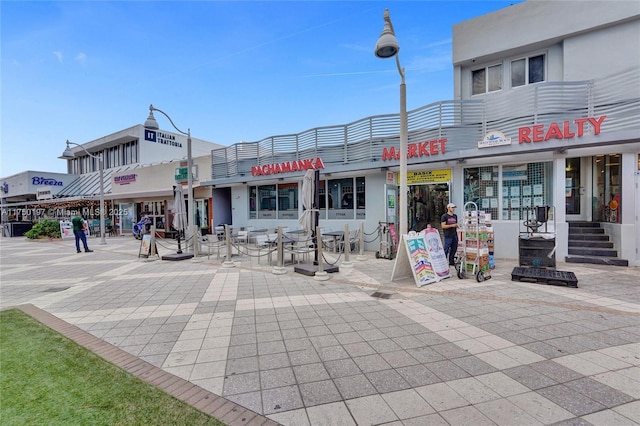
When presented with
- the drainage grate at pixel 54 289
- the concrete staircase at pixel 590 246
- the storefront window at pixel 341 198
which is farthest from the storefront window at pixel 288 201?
the concrete staircase at pixel 590 246

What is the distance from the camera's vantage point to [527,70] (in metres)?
11.7

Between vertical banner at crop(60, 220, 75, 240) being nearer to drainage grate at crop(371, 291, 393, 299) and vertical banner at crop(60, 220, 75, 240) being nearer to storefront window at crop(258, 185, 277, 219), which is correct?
storefront window at crop(258, 185, 277, 219)

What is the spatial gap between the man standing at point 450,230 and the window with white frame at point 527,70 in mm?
7828

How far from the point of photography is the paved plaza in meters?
2.58

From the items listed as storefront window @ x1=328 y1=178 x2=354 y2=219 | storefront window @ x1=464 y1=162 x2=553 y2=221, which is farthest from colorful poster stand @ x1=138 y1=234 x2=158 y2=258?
storefront window @ x1=464 y1=162 x2=553 y2=221

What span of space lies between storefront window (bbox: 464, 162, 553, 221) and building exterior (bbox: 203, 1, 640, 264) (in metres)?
0.03

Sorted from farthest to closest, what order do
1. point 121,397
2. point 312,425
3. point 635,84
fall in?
1. point 635,84
2. point 121,397
3. point 312,425

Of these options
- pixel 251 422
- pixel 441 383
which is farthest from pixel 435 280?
pixel 251 422

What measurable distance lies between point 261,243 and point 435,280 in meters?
6.40

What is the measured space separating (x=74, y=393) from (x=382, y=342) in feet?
11.2

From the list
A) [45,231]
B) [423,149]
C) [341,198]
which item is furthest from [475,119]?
[45,231]

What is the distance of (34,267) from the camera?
10156mm

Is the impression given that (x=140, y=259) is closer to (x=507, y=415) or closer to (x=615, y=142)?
(x=507, y=415)

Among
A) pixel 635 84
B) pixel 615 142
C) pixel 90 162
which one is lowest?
pixel 615 142
